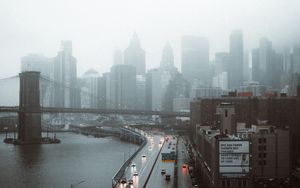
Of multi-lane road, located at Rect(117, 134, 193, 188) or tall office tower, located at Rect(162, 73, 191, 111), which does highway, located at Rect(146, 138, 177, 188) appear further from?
tall office tower, located at Rect(162, 73, 191, 111)

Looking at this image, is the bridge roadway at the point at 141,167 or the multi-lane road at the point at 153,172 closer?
Result: the multi-lane road at the point at 153,172

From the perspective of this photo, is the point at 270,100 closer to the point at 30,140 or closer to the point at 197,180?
the point at 197,180

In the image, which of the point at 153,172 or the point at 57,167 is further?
the point at 57,167

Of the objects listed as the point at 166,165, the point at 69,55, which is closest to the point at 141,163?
the point at 166,165

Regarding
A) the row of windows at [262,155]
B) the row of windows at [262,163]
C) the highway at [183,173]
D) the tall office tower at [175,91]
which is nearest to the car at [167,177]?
the highway at [183,173]

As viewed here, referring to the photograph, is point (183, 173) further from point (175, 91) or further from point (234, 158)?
point (175, 91)

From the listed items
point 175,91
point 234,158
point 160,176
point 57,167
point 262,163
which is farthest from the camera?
point 175,91

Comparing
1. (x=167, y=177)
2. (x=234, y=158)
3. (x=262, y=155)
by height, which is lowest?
(x=167, y=177)

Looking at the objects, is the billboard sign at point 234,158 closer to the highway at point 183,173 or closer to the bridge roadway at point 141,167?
the highway at point 183,173

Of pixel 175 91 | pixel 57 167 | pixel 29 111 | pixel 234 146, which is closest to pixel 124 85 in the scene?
pixel 175 91

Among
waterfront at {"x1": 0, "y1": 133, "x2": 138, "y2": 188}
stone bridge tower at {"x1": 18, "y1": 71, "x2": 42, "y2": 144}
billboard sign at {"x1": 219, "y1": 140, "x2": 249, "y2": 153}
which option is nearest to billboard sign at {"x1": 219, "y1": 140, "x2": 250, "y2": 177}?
billboard sign at {"x1": 219, "y1": 140, "x2": 249, "y2": 153}
